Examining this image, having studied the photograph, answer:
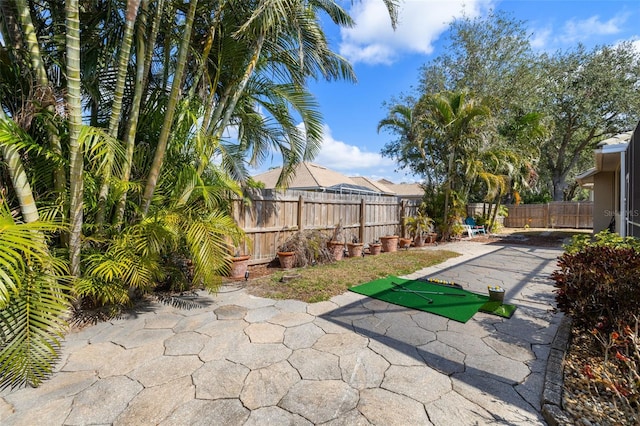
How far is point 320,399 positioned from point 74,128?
3147 mm

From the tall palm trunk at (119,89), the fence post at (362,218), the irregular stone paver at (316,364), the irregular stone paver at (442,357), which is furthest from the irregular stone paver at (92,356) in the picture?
the fence post at (362,218)

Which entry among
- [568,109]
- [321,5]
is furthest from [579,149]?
[321,5]

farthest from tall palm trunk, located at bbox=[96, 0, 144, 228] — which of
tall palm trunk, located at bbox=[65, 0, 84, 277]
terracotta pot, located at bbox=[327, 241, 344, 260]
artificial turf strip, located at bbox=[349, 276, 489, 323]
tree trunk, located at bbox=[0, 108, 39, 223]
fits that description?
terracotta pot, located at bbox=[327, 241, 344, 260]

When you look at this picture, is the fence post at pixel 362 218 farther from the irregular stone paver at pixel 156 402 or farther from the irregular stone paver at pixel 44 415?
the irregular stone paver at pixel 44 415

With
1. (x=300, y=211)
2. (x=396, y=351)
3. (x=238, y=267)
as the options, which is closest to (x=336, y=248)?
(x=300, y=211)

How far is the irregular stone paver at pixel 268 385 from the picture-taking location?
A: 6.28ft

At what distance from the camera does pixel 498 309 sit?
11.6ft

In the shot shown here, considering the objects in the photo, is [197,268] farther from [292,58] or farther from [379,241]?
[379,241]

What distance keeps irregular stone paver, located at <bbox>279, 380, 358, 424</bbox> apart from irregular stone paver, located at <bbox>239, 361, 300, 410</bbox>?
0.22 feet

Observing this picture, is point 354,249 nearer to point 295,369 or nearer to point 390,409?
point 295,369

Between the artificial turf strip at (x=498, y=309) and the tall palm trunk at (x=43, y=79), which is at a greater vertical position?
the tall palm trunk at (x=43, y=79)

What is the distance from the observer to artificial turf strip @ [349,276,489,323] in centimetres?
355

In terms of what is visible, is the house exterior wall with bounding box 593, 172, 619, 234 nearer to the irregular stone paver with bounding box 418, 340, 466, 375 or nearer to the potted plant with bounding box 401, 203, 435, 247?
the potted plant with bounding box 401, 203, 435, 247

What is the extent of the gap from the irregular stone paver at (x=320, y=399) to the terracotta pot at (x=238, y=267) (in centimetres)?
314
